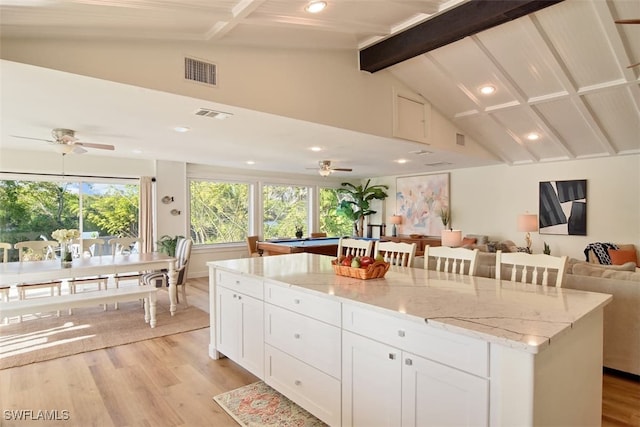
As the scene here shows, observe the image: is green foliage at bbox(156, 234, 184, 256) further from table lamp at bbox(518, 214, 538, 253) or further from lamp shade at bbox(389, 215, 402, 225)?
table lamp at bbox(518, 214, 538, 253)

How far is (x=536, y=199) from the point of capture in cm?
686

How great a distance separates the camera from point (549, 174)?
6734 millimetres

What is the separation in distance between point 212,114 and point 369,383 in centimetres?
295

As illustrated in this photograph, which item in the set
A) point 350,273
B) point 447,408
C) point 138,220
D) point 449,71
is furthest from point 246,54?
point 138,220

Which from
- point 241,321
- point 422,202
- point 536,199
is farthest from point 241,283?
point 422,202

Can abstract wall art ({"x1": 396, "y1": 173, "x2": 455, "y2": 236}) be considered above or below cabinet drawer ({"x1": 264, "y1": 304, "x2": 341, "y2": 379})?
above

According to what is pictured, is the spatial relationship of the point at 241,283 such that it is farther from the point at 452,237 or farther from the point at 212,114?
the point at 452,237

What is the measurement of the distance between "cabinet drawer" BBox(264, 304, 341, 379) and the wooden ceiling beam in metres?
3.12

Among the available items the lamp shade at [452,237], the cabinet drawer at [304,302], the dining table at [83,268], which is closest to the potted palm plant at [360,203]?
the lamp shade at [452,237]

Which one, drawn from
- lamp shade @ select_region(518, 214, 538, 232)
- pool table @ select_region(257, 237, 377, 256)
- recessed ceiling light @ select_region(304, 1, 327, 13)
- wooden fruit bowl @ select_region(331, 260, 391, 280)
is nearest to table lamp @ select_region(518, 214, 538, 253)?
lamp shade @ select_region(518, 214, 538, 232)

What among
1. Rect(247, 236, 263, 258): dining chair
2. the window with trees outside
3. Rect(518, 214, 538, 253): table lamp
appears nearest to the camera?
the window with trees outside

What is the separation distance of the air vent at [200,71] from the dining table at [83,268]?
2.64m

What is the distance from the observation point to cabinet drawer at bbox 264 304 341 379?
2150 mm

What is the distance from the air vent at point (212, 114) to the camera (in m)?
3.48
